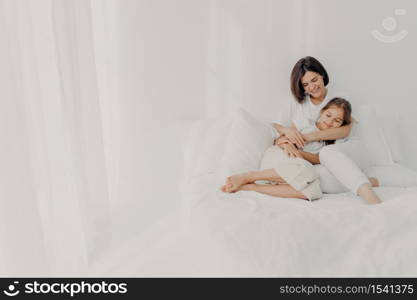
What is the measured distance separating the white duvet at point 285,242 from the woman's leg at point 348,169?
0.05 metres

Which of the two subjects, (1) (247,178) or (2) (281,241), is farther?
(1) (247,178)

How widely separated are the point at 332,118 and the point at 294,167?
15.3 inches

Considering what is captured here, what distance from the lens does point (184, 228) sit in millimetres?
1562

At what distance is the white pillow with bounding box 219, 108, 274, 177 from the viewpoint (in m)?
1.86

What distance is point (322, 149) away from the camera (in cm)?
173

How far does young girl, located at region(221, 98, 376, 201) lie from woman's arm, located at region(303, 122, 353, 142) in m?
0.03

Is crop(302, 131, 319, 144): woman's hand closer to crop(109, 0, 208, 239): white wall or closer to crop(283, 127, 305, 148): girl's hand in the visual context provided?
crop(283, 127, 305, 148): girl's hand

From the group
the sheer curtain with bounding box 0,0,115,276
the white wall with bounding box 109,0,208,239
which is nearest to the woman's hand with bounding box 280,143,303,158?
the white wall with bounding box 109,0,208,239

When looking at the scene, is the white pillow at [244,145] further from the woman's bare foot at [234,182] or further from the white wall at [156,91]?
the white wall at [156,91]

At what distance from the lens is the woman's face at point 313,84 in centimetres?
204

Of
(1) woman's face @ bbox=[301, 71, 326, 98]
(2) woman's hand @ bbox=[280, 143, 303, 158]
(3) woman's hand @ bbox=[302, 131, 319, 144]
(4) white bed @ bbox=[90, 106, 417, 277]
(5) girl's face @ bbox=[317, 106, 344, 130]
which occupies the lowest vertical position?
(4) white bed @ bbox=[90, 106, 417, 277]

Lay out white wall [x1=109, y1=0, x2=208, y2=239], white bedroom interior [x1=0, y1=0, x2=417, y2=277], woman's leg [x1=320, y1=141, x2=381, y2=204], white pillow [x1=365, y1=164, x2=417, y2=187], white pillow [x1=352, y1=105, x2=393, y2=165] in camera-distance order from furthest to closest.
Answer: white wall [x1=109, y1=0, x2=208, y2=239]
white bedroom interior [x1=0, y1=0, x2=417, y2=277]
white pillow [x1=352, y1=105, x2=393, y2=165]
white pillow [x1=365, y1=164, x2=417, y2=187]
woman's leg [x1=320, y1=141, x2=381, y2=204]

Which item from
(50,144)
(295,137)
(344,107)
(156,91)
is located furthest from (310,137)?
(50,144)

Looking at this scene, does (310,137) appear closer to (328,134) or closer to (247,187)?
(328,134)
